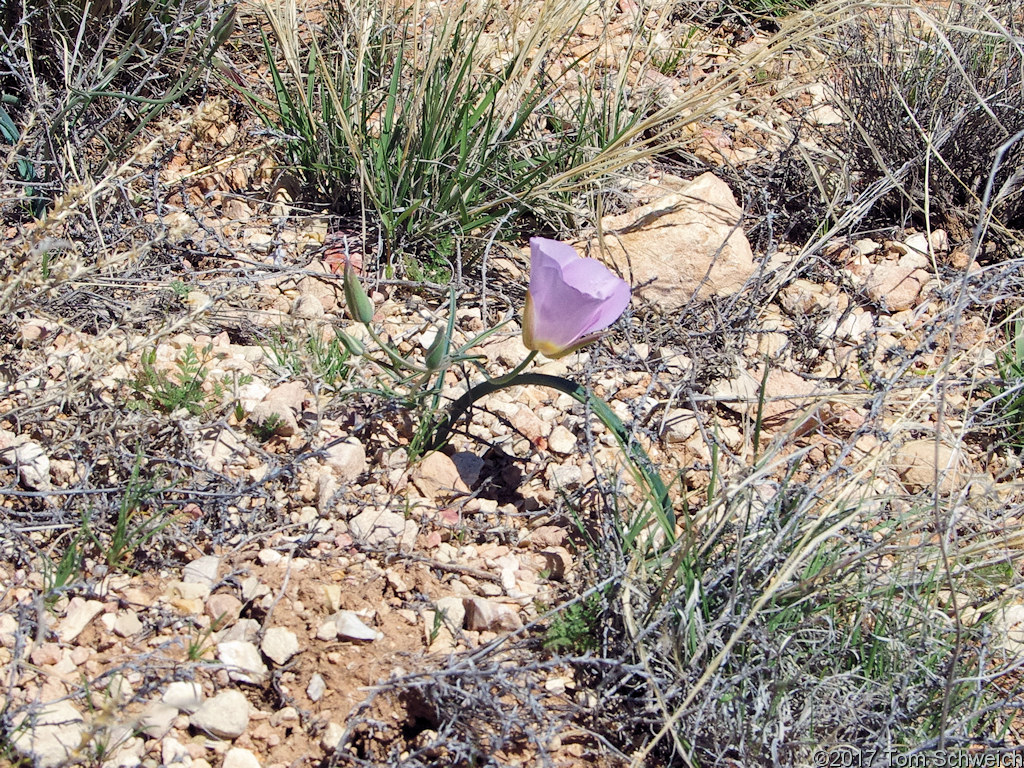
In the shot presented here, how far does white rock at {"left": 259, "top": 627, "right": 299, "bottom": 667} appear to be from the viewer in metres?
1.53

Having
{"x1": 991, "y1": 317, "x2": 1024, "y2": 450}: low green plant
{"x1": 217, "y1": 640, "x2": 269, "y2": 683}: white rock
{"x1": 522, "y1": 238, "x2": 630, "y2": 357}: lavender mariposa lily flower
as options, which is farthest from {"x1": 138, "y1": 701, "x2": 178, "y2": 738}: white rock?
{"x1": 991, "y1": 317, "x2": 1024, "y2": 450}: low green plant

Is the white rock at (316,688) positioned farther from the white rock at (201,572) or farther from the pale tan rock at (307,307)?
the pale tan rock at (307,307)

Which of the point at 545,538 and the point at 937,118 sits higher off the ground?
the point at 937,118

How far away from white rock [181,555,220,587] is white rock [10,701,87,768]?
0.32 m

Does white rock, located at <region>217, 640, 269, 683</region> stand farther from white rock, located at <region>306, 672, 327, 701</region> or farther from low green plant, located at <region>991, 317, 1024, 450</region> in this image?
low green plant, located at <region>991, 317, 1024, 450</region>

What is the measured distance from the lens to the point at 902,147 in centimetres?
262

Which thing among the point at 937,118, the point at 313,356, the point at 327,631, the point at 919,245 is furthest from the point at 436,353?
the point at 937,118

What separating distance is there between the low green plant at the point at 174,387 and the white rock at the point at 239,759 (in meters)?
0.72

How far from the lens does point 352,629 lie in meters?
1.57

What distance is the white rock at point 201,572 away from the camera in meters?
1.62

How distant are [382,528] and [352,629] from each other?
25 centimetres

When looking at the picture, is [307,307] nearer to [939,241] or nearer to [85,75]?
[85,75]

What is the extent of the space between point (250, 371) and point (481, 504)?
0.63 meters

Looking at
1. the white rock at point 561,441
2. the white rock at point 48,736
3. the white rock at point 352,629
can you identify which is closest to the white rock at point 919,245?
the white rock at point 561,441
